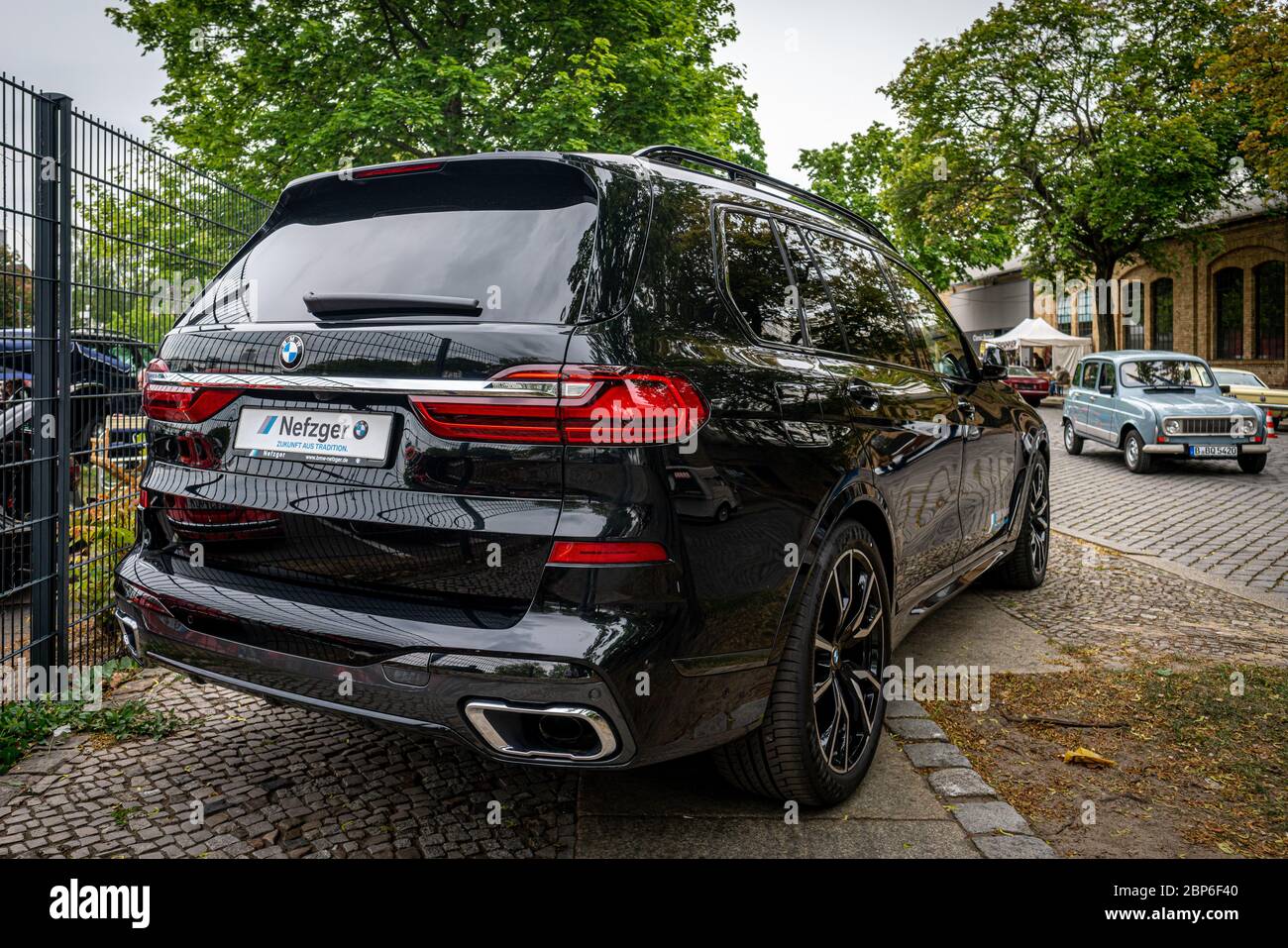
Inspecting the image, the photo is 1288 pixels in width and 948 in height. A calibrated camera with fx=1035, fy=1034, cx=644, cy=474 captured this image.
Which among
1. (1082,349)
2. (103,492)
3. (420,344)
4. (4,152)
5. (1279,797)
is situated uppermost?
(1082,349)

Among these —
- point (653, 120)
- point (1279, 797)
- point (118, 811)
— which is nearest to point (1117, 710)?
point (1279, 797)

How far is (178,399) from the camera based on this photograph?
9.73ft

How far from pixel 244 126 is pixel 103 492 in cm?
1546

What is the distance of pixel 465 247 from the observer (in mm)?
2699

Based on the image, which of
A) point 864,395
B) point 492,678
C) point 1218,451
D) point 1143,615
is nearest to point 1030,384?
point 1218,451

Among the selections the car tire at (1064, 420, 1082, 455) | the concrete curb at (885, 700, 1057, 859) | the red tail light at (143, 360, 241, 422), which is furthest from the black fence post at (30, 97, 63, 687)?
the car tire at (1064, 420, 1082, 455)

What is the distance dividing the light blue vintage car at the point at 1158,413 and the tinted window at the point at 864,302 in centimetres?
1137

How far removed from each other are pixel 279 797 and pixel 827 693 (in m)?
1.75

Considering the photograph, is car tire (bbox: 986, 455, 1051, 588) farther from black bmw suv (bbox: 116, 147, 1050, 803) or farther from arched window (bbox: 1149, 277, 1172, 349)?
arched window (bbox: 1149, 277, 1172, 349)

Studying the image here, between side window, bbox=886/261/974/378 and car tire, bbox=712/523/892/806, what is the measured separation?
1.60 m

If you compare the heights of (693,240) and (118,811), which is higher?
(693,240)

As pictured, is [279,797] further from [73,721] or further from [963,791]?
[963,791]

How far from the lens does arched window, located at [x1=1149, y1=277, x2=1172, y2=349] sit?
→ 37875mm

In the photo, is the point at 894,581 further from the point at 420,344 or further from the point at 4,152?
the point at 4,152
